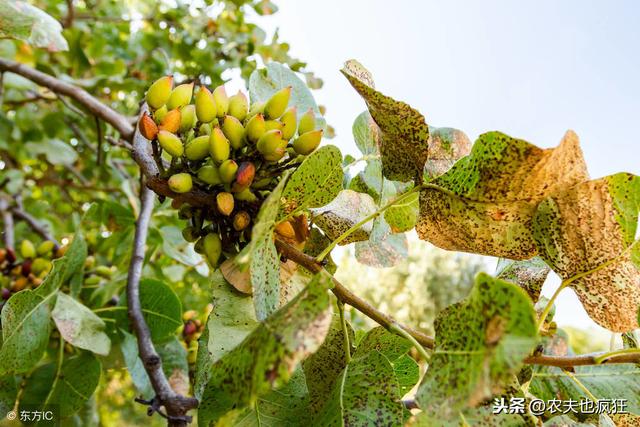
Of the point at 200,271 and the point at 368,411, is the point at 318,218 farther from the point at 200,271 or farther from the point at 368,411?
the point at 200,271

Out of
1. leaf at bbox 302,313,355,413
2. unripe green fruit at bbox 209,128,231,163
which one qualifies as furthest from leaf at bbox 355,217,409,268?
unripe green fruit at bbox 209,128,231,163

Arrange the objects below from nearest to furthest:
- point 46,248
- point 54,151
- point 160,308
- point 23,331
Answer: point 23,331 < point 160,308 < point 46,248 < point 54,151

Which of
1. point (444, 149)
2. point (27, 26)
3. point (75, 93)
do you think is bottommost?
point (75, 93)

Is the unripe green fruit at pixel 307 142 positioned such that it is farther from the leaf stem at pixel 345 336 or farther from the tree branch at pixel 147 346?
the tree branch at pixel 147 346

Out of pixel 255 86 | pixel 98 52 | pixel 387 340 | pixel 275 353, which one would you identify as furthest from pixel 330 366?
pixel 98 52

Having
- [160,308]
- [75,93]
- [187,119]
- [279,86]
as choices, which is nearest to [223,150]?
[187,119]

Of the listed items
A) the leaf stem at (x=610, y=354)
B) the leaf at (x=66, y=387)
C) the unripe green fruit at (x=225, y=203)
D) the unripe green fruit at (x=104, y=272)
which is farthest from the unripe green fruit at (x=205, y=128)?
the unripe green fruit at (x=104, y=272)

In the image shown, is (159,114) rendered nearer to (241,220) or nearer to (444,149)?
(241,220)
